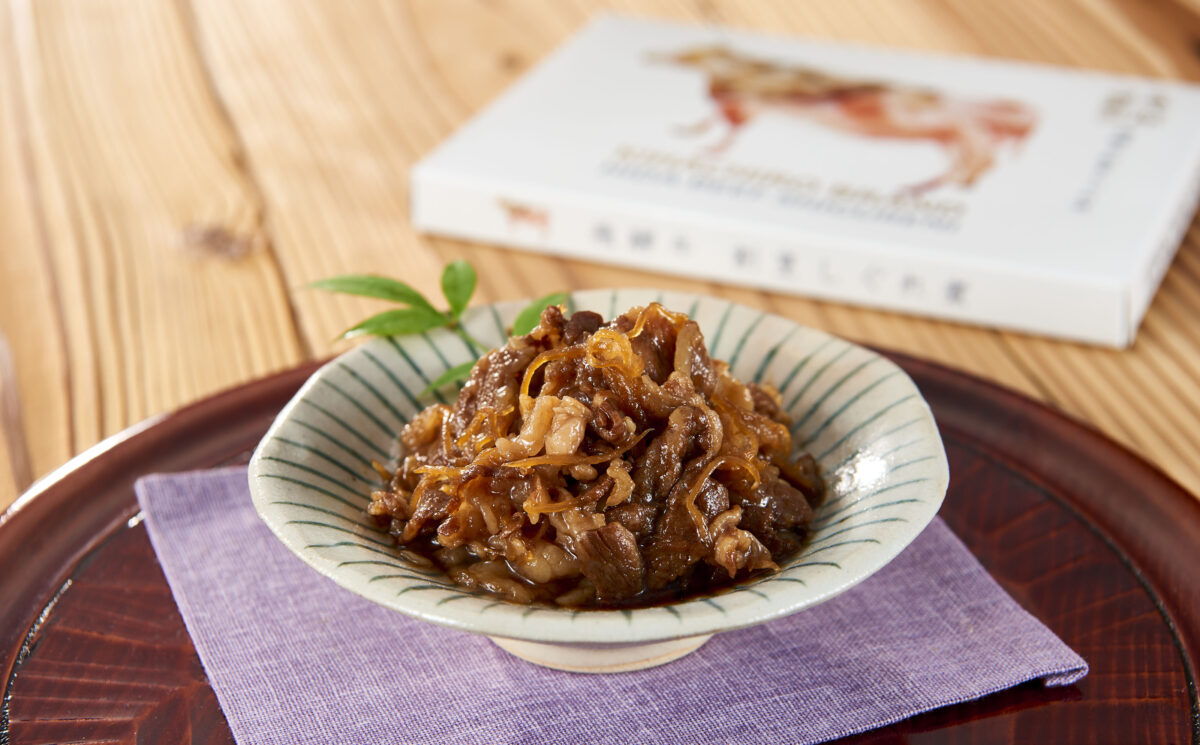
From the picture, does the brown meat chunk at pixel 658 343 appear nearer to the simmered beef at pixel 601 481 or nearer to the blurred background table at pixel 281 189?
the simmered beef at pixel 601 481

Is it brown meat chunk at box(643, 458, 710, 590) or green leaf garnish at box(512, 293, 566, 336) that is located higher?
green leaf garnish at box(512, 293, 566, 336)

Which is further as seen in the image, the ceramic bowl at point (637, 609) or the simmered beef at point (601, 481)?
the simmered beef at point (601, 481)

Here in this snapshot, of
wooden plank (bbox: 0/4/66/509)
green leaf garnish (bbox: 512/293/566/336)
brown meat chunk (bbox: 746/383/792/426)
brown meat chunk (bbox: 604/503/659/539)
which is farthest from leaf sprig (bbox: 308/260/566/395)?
wooden plank (bbox: 0/4/66/509)

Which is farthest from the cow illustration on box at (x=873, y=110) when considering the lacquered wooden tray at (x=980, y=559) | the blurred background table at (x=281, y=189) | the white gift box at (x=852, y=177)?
the lacquered wooden tray at (x=980, y=559)

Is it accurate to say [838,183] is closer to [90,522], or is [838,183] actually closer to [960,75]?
[960,75]

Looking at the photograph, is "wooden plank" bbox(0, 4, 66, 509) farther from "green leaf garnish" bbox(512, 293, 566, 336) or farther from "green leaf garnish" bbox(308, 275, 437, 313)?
"green leaf garnish" bbox(512, 293, 566, 336)

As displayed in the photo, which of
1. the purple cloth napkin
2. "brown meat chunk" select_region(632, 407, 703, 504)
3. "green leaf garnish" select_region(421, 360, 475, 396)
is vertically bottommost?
the purple cloth napkin

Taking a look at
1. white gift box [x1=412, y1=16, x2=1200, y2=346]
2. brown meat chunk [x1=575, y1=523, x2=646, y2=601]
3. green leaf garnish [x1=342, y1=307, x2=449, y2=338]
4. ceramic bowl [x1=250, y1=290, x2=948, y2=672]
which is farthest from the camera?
white gift box [x1=412, y1=16, x2=1200, y2=346]
